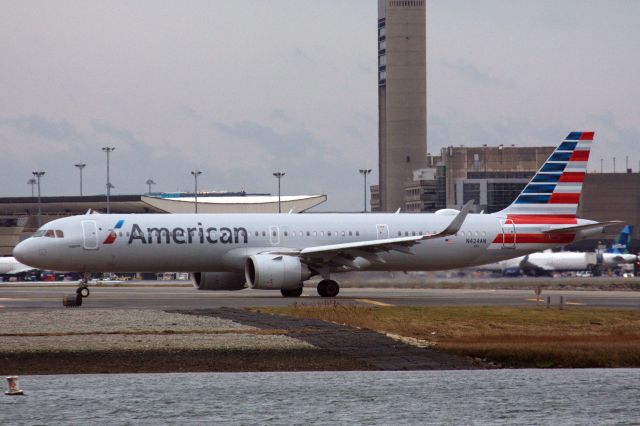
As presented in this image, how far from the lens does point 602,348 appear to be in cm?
3192

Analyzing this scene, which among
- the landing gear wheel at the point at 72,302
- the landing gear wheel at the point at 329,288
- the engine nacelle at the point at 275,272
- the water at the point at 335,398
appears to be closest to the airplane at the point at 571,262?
the landing gear wheel at the point at 329,288

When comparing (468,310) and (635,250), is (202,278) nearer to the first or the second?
(468,310)

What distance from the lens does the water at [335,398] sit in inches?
1012

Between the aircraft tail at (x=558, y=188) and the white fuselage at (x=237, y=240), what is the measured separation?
41.6 inches

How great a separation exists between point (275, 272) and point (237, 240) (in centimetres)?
329

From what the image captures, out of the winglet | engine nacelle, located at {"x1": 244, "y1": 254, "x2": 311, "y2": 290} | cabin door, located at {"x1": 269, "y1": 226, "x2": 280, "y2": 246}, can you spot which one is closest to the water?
the winglet

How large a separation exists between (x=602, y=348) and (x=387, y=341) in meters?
5.79

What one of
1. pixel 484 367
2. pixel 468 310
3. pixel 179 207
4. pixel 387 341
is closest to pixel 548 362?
pixel 484 367

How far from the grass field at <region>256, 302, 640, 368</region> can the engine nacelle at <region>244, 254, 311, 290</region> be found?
22.4 feet

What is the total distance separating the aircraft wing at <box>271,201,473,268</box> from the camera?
5412cm

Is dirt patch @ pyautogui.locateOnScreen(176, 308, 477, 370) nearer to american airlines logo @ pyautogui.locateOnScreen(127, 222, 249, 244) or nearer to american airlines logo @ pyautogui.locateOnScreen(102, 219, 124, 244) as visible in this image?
american airlines logo @ pyautogui.locateOnScreen(127, 222, 249, 244)

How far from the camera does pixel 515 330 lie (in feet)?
123

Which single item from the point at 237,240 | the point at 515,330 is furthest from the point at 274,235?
the point at 515,330

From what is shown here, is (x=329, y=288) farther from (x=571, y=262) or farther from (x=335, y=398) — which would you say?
(x=571, y=262)
